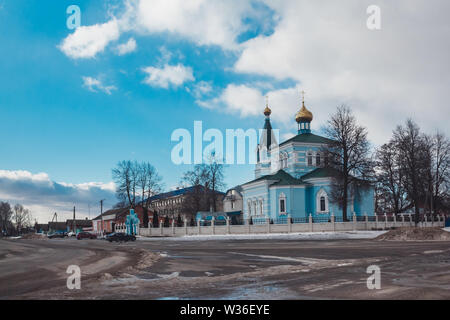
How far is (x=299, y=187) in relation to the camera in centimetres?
5225

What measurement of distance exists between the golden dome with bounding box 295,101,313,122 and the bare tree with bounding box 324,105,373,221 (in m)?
14.8

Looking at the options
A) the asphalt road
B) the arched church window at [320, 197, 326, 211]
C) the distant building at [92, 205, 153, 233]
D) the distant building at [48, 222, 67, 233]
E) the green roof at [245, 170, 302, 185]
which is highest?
the green roof at [245, 170, 302, 185]

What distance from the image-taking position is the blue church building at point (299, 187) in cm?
5053

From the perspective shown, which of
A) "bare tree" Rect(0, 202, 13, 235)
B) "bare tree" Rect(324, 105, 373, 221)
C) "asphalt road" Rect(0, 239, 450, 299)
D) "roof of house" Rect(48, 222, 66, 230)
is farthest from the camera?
"roof of house" Rect(48, 222, 66, 230)

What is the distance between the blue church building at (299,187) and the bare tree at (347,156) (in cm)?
109

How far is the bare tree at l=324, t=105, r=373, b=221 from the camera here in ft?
142

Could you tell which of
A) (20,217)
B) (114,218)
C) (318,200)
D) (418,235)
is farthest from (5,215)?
(418,235)

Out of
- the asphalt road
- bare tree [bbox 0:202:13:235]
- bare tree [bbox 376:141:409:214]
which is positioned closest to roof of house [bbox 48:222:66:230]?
bare tree [bbox 0:202:13:235]

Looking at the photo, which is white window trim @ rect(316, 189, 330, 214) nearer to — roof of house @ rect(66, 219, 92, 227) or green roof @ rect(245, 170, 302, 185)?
green roof @ rect(245, 170, 302, 185)

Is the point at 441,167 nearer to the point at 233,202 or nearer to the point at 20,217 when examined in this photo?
the point at 233,202

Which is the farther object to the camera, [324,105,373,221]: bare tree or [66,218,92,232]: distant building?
[66,218,92,232]: distant building

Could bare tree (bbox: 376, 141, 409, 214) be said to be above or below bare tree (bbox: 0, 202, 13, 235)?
above

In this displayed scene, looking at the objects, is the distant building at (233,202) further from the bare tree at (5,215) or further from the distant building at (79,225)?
the bare tree at (5,215)

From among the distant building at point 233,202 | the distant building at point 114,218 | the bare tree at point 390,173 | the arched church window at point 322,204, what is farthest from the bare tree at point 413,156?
the distant building at point 114,218
